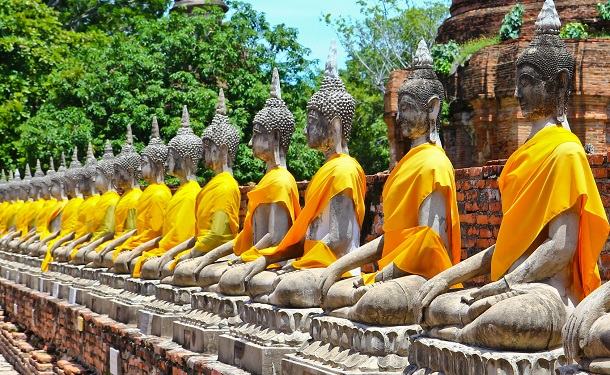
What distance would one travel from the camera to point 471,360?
4.22m

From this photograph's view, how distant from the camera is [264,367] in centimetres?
→ 614

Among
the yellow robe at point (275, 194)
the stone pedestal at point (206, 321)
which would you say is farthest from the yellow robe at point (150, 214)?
the yellow robe at point (275, 194)

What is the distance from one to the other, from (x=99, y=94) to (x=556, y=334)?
17.0m

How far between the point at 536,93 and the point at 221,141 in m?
4.90

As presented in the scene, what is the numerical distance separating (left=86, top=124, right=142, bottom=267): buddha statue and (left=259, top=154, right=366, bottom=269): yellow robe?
5574 mm

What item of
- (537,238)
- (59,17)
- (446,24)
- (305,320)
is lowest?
(305,320)

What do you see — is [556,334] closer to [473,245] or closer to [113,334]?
[473,245]

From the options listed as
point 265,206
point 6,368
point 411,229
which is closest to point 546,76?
point 411,229

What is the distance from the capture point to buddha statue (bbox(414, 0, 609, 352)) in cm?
418

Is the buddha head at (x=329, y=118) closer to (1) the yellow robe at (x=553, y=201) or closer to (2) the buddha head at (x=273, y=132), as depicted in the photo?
(2) the buddha head at (x=273, y=132)

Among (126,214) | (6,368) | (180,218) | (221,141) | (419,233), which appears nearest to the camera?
(419,233)

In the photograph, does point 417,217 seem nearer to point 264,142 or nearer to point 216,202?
point 264,142

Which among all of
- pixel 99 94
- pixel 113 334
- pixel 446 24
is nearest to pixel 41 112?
pixel 99 94

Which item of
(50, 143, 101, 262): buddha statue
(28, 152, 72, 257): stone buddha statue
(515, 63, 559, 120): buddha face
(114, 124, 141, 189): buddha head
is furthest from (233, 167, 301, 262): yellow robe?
(28, 152, 72, 257): stone buddha statue
